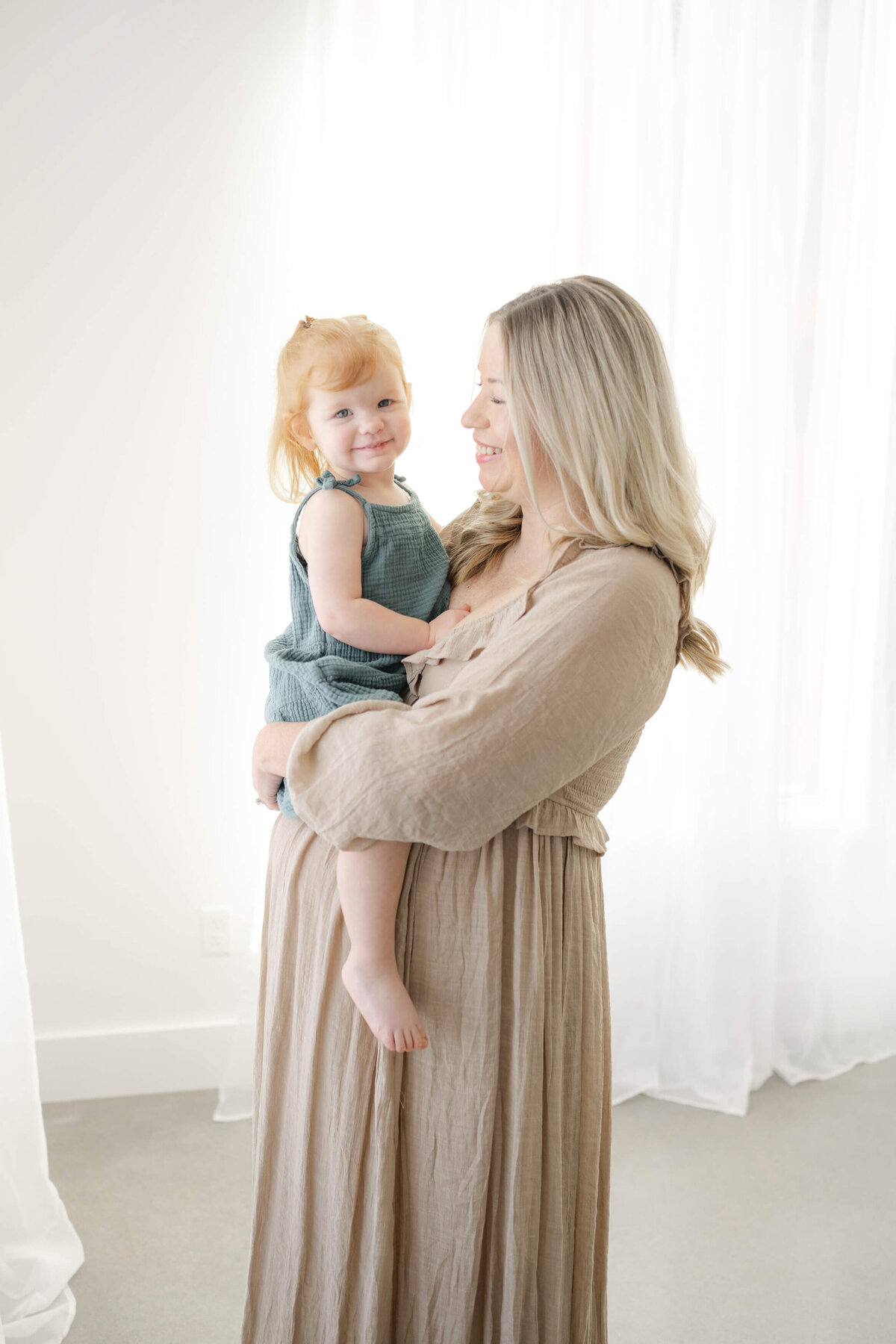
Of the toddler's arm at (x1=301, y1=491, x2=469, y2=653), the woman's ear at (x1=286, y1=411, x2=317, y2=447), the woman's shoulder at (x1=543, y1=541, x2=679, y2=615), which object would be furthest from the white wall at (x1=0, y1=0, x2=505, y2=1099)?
the woman's shoulder at (x1=543, y1=541, x2=679, y2=615)

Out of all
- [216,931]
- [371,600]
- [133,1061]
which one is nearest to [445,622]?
[371,600]

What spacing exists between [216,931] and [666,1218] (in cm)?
124

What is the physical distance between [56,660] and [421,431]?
3.35 ft

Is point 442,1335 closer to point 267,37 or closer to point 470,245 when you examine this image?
point 470,245

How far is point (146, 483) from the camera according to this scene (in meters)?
2.38

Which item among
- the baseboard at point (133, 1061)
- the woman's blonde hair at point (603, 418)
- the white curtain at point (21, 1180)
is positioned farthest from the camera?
the baseboard at point (133, 1061)

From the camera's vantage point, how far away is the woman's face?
1.23 meters

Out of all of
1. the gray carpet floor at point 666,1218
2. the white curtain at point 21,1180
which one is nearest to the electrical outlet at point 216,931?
the gray carpet floor at point 666,1218

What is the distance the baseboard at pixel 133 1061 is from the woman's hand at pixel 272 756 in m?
1.41

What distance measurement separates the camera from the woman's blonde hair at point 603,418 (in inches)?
44.8

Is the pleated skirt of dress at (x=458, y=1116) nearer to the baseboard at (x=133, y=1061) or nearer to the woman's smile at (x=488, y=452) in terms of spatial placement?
the woman's smile at (x=488, y=452)

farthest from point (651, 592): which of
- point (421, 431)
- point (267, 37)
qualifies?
point (267, 37)

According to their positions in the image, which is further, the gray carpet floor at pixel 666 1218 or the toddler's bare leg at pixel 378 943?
the gray carpet floor at pixel 666 1218

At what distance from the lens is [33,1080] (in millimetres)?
1855
